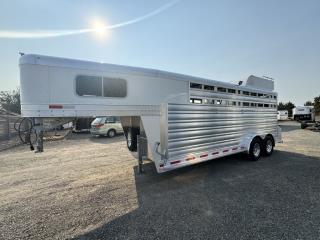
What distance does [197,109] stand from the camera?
212 inches

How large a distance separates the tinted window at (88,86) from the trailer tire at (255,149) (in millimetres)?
5698

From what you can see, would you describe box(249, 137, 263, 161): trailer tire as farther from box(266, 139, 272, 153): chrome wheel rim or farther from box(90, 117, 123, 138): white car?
box(90, 117, 123, 138): white car

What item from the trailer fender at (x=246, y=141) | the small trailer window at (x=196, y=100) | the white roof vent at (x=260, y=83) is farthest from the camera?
the white roof vent at (x=260, y=83)

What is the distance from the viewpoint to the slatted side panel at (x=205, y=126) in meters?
4.87

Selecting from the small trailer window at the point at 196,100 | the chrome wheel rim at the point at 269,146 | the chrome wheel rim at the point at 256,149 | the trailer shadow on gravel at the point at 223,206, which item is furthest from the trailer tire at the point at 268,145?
the small trailer window at the point at 196,100

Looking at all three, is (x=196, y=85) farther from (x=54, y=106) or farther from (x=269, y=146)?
(x=269, y=146)

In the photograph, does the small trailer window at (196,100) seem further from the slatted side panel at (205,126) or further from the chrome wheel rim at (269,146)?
the chrome wheel rim at (269,146)

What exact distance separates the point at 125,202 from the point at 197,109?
2961 millimetres

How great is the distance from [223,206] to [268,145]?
17.7 feet

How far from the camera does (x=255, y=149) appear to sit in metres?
7.37

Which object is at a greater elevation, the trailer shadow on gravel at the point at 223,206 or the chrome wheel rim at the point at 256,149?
the chrome wheel rim at the point at 256,149

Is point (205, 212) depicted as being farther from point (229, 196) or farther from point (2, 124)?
point (2, 124)

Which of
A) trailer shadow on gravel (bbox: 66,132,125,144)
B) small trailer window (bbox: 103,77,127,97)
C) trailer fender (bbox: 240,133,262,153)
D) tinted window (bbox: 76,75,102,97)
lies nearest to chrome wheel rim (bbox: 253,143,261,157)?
trailer fender (bbox: 240,133,262,153)

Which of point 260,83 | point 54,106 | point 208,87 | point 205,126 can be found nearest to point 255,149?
point 260,83
